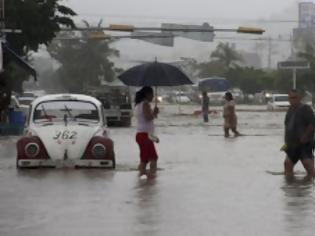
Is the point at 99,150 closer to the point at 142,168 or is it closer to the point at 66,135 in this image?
the point at 66,135

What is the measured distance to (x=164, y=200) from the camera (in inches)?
581

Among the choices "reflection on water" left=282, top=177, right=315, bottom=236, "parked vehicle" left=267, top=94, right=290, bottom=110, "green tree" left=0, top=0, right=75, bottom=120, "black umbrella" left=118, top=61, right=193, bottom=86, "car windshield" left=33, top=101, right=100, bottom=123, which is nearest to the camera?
"reflection on water" left=282, top=177, right=315, bottom=236

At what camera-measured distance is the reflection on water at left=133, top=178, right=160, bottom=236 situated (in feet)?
39.0

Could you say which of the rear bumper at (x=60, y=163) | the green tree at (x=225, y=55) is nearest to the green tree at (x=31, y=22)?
the rear bumper at (x=60, y=163)

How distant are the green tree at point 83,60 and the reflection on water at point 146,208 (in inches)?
3285

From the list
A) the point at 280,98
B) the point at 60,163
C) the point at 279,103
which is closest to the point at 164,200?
the point at 60,163

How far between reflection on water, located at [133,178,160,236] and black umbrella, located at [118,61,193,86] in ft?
16.1

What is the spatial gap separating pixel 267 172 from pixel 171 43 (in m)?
63.8

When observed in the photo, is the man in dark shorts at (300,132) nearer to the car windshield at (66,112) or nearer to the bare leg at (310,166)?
the bare leg at (310,166)

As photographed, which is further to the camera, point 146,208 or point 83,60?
point 83,60

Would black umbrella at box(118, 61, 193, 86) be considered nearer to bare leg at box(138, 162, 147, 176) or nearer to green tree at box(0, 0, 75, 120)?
bare leg at box(138, 162, 147, 176)

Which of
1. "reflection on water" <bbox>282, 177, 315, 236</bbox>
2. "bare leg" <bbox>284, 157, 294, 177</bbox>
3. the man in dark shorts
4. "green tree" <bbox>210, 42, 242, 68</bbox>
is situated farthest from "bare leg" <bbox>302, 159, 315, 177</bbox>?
"green tree" <bbox>210, 42, 242, 68</bbox>

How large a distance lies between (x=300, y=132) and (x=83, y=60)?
287ft

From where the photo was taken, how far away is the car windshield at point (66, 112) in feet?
67.4
